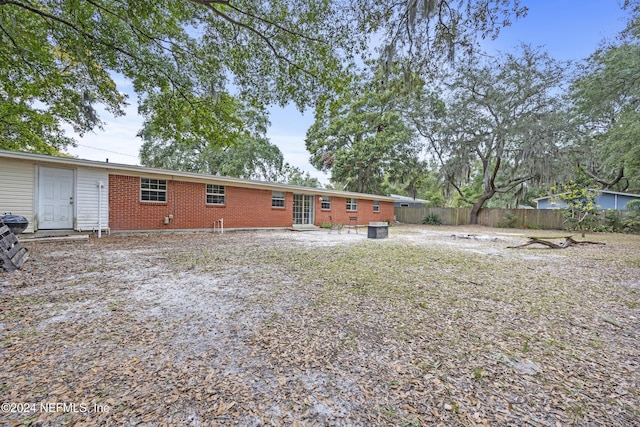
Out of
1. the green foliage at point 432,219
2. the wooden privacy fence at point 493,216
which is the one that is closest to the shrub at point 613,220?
the wooden privacy fence at point 493,216

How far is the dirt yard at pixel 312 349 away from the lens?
1.56 m

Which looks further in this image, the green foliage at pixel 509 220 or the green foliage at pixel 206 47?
the green foliage at pixel 509 220

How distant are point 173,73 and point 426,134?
17.7 m

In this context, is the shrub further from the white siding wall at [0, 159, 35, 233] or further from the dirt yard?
the white siding wall at [0, 159, 35, 233]

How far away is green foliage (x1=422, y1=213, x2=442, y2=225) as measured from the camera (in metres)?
21.1

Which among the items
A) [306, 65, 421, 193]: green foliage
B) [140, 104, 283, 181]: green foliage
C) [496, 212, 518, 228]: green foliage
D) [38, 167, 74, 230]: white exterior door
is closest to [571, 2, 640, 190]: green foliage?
[496, 212, 518, 228]: green foliage

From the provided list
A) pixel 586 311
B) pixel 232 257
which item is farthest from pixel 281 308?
pixel 586 311

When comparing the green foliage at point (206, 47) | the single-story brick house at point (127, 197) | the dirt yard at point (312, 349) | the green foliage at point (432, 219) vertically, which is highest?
the green foliage at point (206, 47)

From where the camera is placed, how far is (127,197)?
9.05 metres

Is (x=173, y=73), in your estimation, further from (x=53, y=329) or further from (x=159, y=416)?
(x=159, y=416)

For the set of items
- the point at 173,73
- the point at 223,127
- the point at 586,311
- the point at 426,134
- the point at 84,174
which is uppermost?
the point at 426,134

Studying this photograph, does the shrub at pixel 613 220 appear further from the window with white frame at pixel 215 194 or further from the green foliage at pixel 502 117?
the window with white frame at pixel 215 194

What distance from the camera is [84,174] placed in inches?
325

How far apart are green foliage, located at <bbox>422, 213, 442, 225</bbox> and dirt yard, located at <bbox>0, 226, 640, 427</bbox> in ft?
55.5
